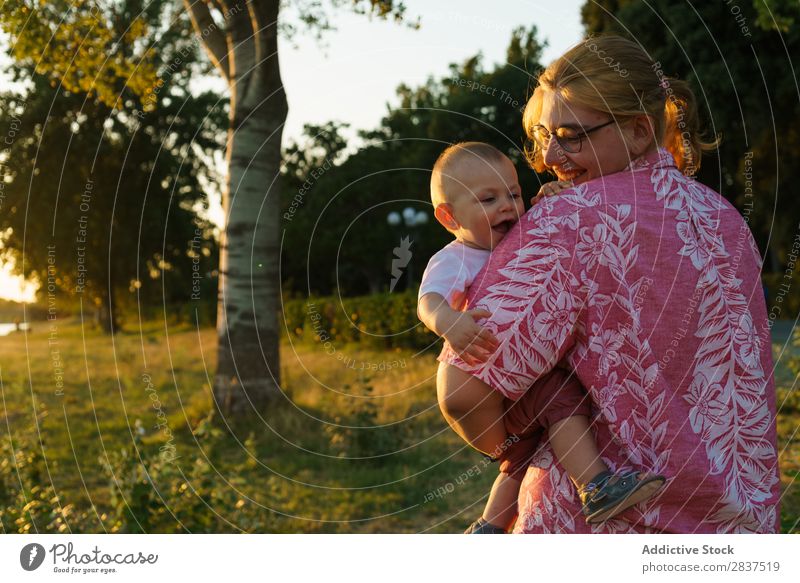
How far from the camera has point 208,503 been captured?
557cm

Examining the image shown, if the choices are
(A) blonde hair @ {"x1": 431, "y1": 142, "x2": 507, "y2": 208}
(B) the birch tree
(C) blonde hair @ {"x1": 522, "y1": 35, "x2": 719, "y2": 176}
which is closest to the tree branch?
(B) the birch tree

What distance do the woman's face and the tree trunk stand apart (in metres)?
5.47

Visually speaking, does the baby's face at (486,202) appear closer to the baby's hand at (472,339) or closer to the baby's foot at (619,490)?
the baby's hand at (472,339)

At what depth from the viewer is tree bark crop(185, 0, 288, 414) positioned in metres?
7.51

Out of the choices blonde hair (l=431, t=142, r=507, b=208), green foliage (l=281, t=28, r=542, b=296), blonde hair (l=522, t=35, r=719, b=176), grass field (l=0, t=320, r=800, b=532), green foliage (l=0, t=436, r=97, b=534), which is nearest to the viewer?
blonde hair (l=522, t=35, r=719, b=176)

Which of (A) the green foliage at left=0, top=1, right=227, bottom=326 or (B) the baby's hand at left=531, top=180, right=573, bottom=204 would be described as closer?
(B) the baby's hand at left=531, top=180, right=573, bottom=204

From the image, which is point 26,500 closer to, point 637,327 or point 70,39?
point 637,327

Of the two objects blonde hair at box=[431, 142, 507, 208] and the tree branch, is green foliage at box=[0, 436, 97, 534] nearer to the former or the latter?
blonde hair at box=[431, 142, 507, 208]

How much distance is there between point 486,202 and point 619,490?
30.0 inches

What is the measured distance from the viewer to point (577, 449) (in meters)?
1.78

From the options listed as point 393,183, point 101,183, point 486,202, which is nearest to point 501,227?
→ point 486,202

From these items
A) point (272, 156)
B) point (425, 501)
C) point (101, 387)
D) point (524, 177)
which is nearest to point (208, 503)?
point (425, 501)

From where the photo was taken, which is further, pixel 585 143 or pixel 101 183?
pixel 101 183

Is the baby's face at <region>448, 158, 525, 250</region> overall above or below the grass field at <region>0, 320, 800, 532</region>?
above
